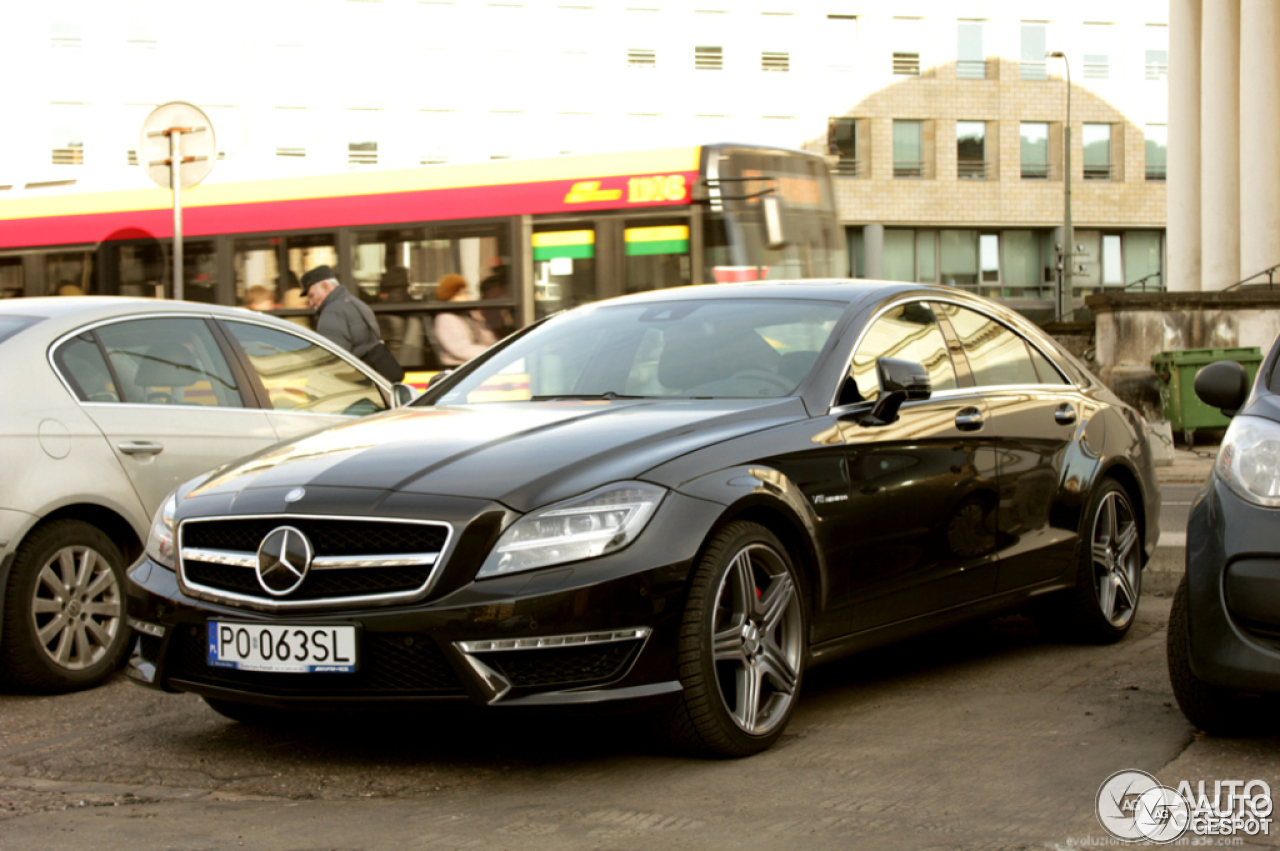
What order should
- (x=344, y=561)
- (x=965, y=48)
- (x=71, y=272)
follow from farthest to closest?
1. (x=965, y=48)
2. (x=71, y=272)
3. (x=344, y=561)

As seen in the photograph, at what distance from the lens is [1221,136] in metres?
30.8

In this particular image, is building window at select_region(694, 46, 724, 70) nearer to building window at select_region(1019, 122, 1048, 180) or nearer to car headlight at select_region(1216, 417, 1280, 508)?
building window at select_region(1019, 122, 1048, 180)

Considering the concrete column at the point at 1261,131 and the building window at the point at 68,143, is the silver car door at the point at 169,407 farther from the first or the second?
the building window at the point at 68,143

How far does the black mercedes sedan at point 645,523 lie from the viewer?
13.7 ft

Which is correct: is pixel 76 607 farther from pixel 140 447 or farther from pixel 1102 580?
pixel 1102 580

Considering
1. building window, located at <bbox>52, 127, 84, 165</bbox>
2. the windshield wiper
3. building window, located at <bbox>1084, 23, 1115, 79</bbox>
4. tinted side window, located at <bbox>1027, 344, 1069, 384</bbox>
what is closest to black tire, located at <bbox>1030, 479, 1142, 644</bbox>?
tinted side window, located at <bbox>1027, 344, 1069, 384</bbox>

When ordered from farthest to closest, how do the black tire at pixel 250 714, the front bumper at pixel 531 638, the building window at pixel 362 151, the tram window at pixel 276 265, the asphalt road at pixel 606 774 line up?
the building window at pixel 362 151 → the tram window at pixel 276 265 → the black tire at pixel 250 714 → the front bumper at pixel 531 638 → the asphalt road at pixel 606 774

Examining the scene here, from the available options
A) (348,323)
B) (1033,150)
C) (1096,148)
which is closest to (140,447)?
(348,323)

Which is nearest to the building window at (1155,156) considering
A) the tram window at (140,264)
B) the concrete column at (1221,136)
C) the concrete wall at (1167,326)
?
the concrete column at (1221,136)

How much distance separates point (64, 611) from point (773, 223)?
34.9ft

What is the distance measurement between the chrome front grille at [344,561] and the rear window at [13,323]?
6.85ft

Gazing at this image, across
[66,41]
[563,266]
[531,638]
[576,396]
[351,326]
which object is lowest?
[531,638]

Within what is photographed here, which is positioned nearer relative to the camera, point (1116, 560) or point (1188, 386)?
point (1116, 560)

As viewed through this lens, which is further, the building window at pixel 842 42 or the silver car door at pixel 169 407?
the building window at pixel 842 42
